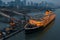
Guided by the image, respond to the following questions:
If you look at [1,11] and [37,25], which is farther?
[1,11]

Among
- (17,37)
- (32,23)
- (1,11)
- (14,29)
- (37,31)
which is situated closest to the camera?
(17,37)

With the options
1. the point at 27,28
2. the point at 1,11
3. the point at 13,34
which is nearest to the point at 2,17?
the point at 1,11

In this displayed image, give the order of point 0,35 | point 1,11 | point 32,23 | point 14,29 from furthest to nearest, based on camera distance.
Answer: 1. point 1,11
2. point 32,23
3. point 14,29
4. point 0,35

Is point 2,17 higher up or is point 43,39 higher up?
point 43,39

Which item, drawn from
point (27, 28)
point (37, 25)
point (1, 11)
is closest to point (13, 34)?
point (27, 28)

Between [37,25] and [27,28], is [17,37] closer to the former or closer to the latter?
[27,28]

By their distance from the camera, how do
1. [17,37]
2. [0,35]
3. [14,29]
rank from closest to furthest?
[0,35]
[17,37]
[14,29]

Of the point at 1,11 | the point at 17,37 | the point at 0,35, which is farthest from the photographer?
the point at 1,11

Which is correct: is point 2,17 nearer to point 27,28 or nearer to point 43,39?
point 27,28

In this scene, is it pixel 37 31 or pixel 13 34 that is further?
pixel 37 31
